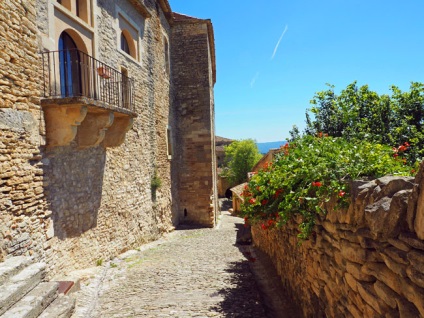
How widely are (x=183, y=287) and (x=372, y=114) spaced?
7.19 metres

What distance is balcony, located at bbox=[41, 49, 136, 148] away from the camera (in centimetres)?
599

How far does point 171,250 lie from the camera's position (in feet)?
31.6

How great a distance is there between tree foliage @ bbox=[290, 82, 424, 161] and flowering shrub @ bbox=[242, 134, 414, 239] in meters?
3.85

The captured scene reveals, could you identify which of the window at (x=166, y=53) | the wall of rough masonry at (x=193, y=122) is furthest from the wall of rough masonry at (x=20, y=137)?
the wall of rough masonry at (x=193, y=122)

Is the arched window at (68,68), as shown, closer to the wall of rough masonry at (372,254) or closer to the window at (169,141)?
the wall of rough masonry at (372,254)

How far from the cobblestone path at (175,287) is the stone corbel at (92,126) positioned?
2863 millimetres

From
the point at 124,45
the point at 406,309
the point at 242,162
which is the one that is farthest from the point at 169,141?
the point at 242,162

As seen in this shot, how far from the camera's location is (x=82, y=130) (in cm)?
698

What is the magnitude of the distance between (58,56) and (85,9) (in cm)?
190

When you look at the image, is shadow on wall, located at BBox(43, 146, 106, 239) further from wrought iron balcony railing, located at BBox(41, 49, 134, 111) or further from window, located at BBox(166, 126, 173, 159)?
window, located at BBox(166, 126, 173, 159)

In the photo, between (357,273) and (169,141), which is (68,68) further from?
(169,141)

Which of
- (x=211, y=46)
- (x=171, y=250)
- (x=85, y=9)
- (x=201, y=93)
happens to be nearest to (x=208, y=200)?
(x=201, y=93)

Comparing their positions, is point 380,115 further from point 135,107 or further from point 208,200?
point 208,200

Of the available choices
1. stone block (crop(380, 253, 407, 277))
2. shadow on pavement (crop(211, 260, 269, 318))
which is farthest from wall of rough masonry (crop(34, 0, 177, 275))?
stone block (crop(380, 253, 407, 277))
